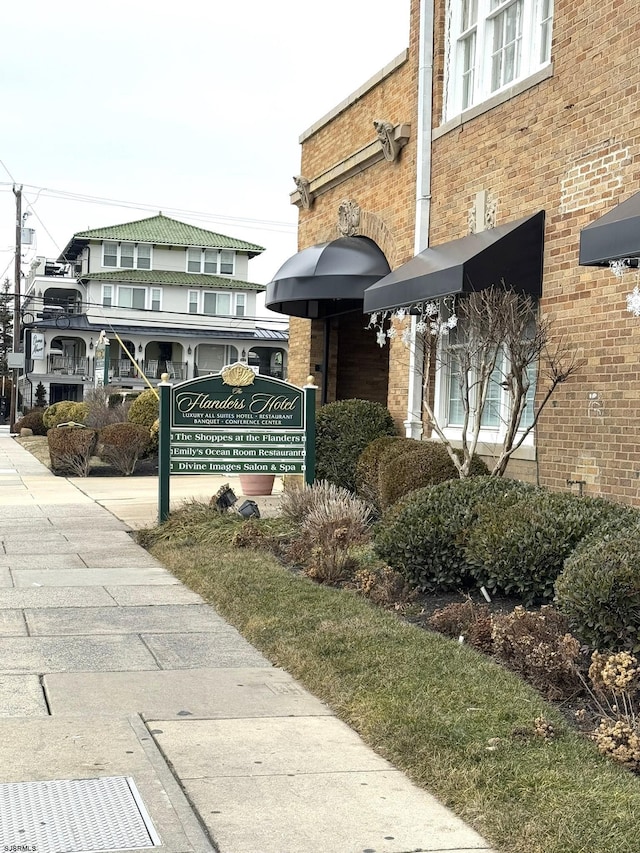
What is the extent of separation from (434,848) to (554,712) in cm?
160

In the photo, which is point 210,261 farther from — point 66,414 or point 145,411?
point 145,411

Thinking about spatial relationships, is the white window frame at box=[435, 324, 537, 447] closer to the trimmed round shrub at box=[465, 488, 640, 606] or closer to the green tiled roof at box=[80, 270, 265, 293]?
the trimmed round shrub at box=[465, 488, 640, 606]

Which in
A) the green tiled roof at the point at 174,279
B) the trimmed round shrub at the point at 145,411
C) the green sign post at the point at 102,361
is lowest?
the trimmed round shrub at the point at 145,411

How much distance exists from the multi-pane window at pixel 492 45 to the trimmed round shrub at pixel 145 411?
45.3 ft

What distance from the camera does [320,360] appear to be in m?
18.5

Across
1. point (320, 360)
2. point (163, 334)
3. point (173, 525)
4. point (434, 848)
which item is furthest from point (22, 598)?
point (163, 334)

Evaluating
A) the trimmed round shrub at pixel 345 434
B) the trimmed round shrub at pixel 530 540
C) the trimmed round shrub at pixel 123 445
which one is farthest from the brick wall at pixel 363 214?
the trimmed round shrub at pixel 530 540

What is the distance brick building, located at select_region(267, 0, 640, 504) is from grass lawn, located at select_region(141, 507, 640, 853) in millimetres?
3621

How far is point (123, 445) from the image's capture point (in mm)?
21312

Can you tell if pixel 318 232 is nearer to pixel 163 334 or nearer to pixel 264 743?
pixel 264 743

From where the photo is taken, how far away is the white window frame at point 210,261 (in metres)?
66.5

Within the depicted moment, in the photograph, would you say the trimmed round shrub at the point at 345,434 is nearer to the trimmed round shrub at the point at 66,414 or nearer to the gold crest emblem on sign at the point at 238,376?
the gold crest emblem on sign at the point at 238,376

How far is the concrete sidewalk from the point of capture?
3863mm

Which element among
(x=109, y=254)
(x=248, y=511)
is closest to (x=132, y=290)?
(x=109, y=254)
